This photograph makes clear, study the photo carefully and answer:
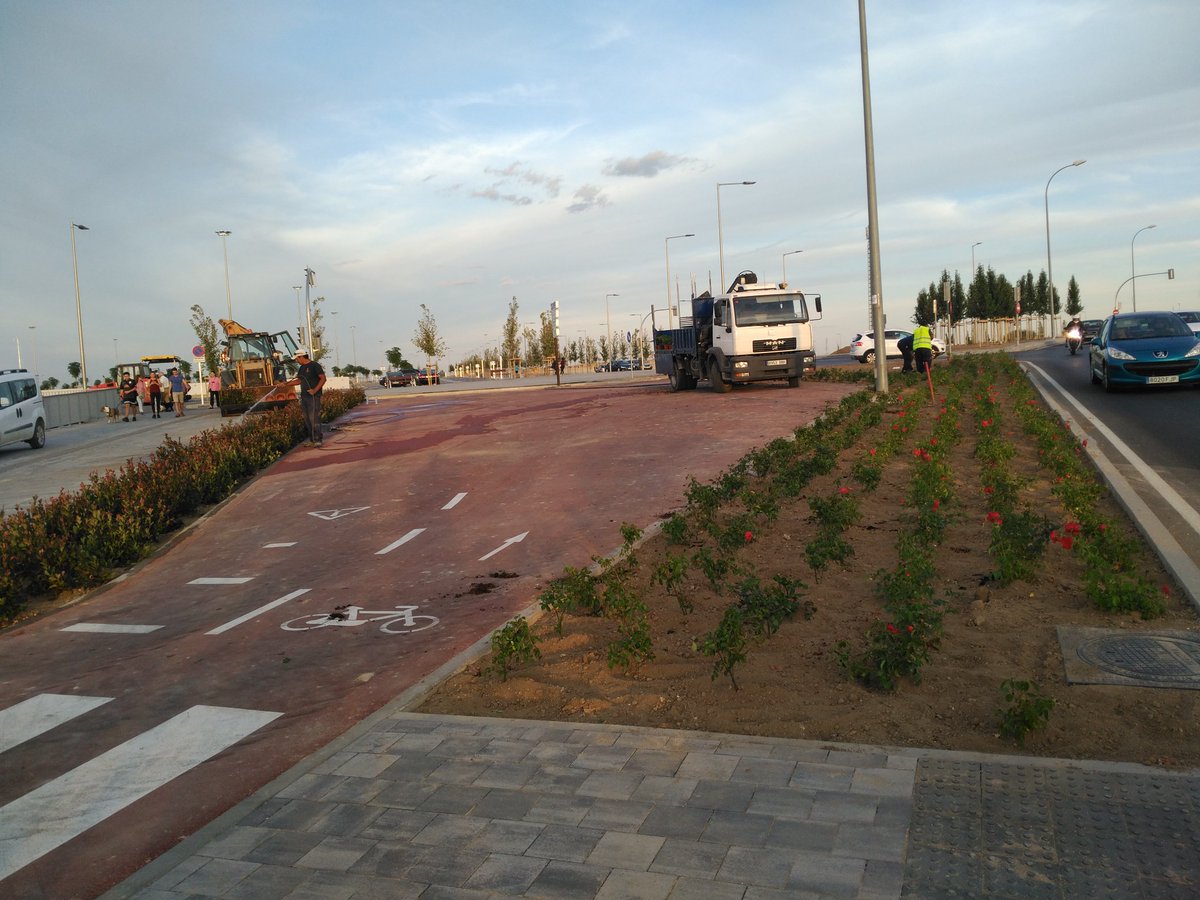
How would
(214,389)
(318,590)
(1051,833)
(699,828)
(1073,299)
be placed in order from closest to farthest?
(1051,833) → (699,828) → (318,590) → (214,389) → (1073,299)

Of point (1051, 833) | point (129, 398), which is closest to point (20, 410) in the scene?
point (129, 398)

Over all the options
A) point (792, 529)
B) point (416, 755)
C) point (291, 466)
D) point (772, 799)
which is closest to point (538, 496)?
point (792, 529)

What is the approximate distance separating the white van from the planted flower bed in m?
10.5

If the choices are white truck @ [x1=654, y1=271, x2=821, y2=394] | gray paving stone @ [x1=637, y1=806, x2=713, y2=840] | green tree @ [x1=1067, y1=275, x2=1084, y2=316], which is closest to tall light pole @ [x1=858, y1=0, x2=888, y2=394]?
white truck @ [x1=654, y1=271, x2=821, y2=394]

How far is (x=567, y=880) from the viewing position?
3449 millimetres

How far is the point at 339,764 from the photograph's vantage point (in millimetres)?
4742

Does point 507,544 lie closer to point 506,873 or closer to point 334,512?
point 334,512

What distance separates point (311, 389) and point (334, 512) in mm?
7028

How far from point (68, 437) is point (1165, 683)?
33069 mm

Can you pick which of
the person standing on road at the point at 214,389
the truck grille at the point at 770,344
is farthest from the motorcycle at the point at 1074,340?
the person standing on road at the point at 214,389

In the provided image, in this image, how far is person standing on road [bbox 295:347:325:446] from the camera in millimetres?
20047

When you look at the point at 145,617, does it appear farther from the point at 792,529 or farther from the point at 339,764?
the point at 792,529

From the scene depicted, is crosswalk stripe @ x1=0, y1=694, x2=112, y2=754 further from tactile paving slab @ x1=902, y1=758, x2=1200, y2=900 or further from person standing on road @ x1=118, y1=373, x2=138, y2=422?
person standing on road @ x1=118, y1=373, x2=138, y2=422

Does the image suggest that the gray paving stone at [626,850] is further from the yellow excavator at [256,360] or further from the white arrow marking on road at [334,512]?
the yellow excavator at [256,360]
